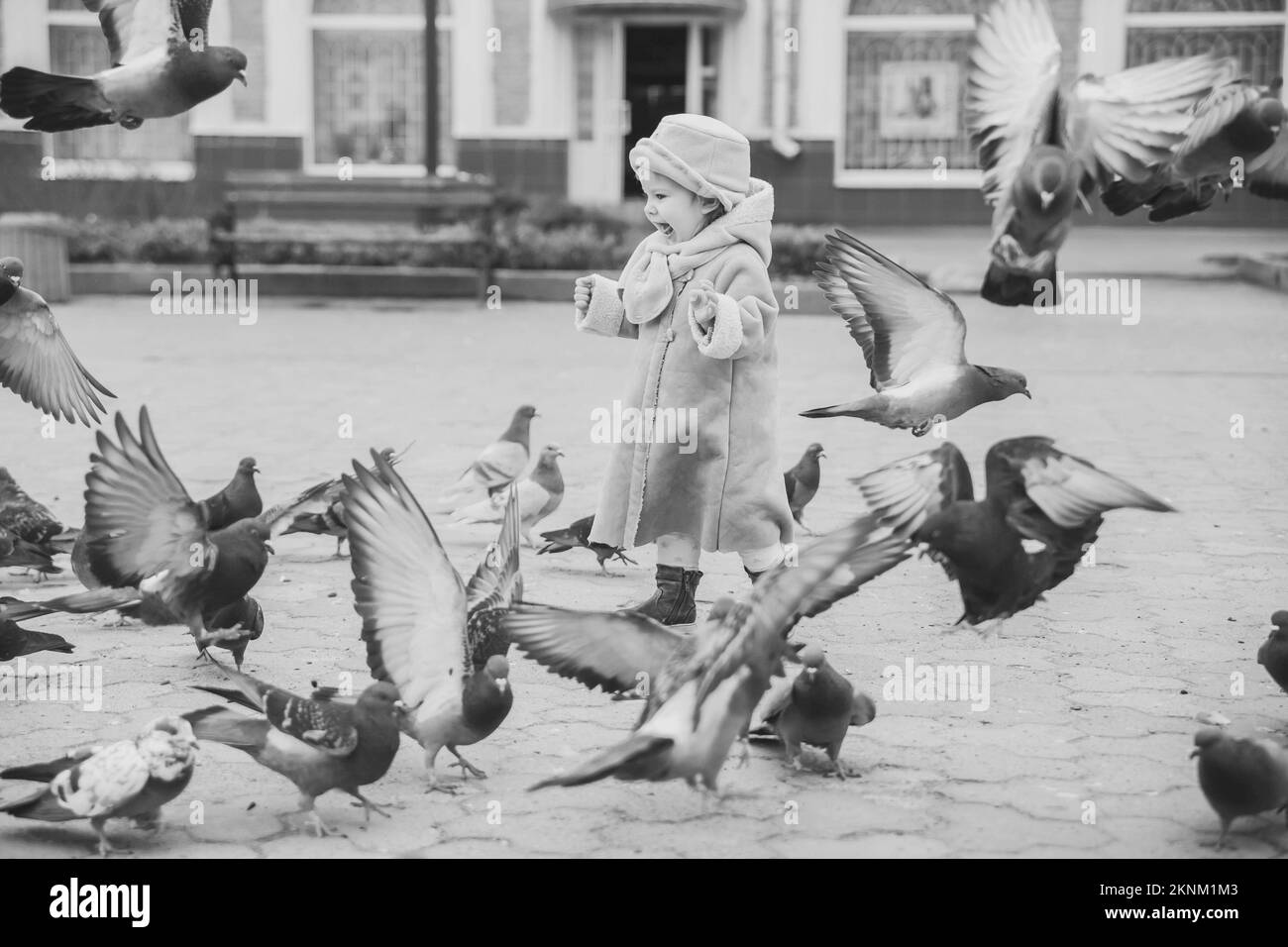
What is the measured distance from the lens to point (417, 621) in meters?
A: 3.43

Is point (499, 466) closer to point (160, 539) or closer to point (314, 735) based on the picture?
point (160, 539)

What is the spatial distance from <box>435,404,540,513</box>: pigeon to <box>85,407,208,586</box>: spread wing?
201 centimetres

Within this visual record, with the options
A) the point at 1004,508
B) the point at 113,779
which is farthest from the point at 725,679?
the point at 113,779

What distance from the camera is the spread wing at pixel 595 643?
3.35m

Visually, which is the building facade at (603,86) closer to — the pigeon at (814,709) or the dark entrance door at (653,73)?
the dark entrance door at (653,73)

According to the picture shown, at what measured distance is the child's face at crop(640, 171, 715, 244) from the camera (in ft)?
14.5

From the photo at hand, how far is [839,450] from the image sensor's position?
754 centimetres

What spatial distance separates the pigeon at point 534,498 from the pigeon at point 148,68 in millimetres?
2541

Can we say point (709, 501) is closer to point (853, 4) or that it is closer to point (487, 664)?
point (487, 664)

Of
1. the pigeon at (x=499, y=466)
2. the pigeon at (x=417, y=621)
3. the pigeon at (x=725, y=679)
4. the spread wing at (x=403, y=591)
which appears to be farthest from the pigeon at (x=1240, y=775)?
the pigeon at (x=499, y=466)

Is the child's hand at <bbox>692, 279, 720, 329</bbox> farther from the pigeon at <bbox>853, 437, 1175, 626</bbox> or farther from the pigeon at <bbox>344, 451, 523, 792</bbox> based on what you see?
the pigeon at <bbox>344, 451, 523, 792</bbox>

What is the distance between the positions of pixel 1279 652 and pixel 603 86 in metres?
17.1

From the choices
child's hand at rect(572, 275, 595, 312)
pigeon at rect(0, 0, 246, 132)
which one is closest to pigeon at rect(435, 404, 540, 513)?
child's hand at rect(572, 275, 595, 312)

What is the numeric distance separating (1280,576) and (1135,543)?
2.14 feet
